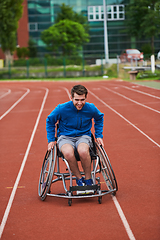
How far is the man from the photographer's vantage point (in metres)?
4.39

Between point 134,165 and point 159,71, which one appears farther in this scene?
point 159,71

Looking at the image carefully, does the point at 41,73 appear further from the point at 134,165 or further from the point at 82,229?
the point at 82,229

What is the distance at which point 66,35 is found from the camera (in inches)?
1590

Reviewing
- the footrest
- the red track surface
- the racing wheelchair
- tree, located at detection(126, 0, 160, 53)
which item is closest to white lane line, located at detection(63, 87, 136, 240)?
the red track surface

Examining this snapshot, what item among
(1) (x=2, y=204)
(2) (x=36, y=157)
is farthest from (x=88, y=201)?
(2) (x=36, y=157)

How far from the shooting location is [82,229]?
11.8ft

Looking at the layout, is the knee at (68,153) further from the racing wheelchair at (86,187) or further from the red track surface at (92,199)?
the red track surface at (92,199)

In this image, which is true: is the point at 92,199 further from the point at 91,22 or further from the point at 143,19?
the point at 91,22

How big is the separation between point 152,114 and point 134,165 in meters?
5.61

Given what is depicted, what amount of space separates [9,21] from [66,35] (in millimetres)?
5911

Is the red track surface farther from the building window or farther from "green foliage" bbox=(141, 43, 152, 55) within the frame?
the building window

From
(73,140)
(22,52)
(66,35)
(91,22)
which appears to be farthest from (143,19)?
(73,140)

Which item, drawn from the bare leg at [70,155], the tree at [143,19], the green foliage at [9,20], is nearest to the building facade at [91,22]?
the tree at [143,19]

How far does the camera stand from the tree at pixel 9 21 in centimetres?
3775
